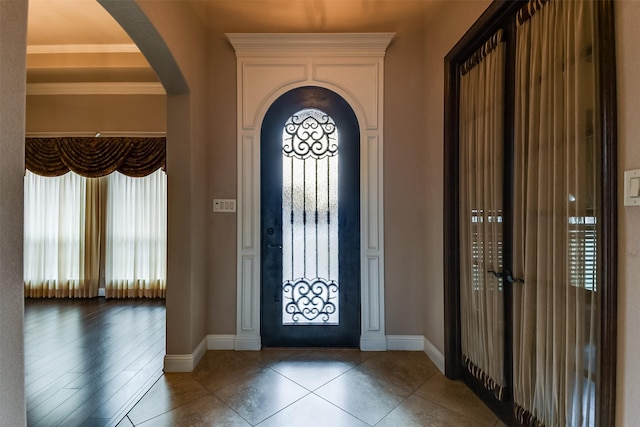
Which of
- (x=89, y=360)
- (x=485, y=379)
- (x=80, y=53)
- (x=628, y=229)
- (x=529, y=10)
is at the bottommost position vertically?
(x=89, y=360)

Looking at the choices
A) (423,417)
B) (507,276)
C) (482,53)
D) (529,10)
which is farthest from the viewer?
(482,53)

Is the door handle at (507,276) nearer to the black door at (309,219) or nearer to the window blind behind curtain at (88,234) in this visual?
the black door at (309,219)

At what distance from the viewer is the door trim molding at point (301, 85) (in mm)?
2658

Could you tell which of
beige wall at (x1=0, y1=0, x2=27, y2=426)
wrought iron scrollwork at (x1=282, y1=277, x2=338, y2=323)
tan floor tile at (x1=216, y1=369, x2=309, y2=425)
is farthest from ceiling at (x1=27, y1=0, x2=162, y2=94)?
tan floor tile at (x1=216, y1=369, x2=309, y2=425)

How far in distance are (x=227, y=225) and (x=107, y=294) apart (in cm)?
305

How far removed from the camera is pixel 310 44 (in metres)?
2.66

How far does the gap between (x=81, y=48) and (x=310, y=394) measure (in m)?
4.86

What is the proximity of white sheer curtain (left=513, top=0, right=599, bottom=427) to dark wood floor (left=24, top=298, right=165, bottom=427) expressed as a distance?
2412 millimetres

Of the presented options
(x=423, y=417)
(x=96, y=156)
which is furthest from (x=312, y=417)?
(x=96, y=156)

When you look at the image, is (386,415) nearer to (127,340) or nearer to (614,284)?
(614,284)

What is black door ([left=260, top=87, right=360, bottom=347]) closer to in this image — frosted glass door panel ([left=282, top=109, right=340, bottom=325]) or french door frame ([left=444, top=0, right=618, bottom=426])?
frosted glass door panel ([left=282, top=109, right=340, bottom=325])

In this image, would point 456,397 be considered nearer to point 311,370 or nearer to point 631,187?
point 311,370

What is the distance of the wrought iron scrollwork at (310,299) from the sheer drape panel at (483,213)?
1.13 m

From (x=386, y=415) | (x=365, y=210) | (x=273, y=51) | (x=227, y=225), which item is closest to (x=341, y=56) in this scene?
(x=273, y=51)
